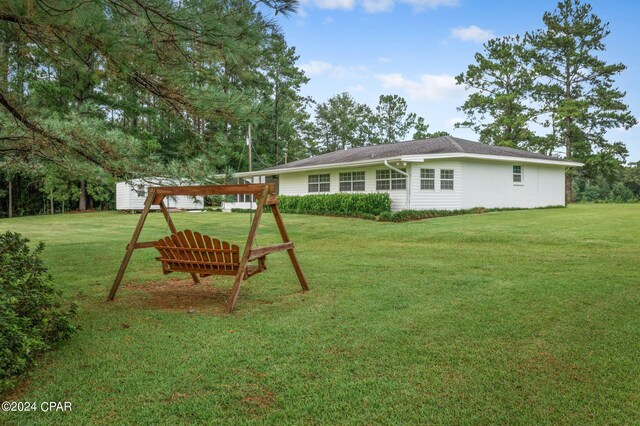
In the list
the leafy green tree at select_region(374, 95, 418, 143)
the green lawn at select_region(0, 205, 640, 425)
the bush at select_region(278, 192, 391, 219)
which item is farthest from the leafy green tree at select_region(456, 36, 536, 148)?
the green lawn at select_region(0, 205, 640, 425)

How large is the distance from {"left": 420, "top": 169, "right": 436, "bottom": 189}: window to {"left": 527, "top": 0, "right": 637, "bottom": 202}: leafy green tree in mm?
18869

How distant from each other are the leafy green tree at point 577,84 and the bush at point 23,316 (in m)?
34.4

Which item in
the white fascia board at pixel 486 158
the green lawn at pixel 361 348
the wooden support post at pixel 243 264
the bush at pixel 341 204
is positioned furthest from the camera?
the bush at pixel 341 204

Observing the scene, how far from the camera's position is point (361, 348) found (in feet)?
11.8

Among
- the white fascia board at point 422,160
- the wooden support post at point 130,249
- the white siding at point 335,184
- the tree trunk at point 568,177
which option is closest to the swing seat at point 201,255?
the wooden support post at point 130,249

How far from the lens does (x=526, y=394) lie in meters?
2.75

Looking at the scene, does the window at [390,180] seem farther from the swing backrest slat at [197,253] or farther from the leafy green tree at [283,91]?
the leafy green tree at [283,91]

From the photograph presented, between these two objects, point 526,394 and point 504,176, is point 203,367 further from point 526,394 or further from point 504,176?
point 504,176

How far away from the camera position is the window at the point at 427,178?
1802 centimetres

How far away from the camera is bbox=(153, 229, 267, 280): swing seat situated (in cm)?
506

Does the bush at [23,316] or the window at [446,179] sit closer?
the bush at [23,316]

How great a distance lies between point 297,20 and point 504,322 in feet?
11.7

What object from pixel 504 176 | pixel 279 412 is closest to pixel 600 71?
pixel 504 176

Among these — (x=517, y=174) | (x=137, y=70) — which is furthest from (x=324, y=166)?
(x=137, y=70)
